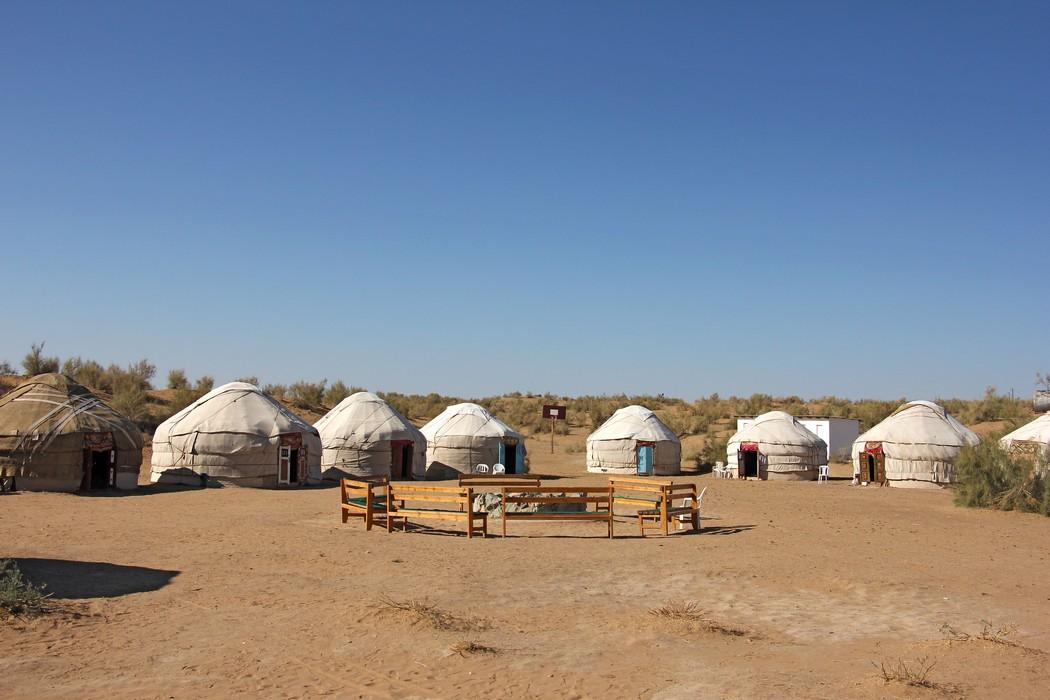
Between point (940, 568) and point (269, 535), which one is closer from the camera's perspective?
point (940, 568)

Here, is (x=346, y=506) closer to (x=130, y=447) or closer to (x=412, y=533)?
(x=412, y=533)

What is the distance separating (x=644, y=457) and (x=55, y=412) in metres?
18.4

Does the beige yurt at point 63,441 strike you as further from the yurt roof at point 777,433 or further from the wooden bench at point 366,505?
the yurt roof at point 777,433

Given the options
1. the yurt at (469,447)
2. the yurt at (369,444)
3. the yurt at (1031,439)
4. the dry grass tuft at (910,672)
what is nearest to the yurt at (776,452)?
the yurt at (1031,439)

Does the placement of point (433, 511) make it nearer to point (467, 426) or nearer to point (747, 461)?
point (467, 426)

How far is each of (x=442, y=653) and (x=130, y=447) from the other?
18.2 meters

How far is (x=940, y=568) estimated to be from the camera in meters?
12.1

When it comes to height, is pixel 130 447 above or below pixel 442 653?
above

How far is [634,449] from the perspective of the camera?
30656mm

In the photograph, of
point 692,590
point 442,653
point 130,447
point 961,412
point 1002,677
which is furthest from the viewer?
point 961,412

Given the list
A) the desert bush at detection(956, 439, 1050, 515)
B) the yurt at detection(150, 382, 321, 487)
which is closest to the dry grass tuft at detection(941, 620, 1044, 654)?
the desert bush at detection(956, 439, 1050, 515)

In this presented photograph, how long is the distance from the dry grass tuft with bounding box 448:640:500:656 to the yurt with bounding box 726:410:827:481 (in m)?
23.9

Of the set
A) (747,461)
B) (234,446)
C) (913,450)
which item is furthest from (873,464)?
(234,446)

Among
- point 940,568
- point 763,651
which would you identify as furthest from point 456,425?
point 763,651
